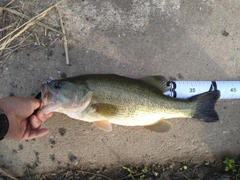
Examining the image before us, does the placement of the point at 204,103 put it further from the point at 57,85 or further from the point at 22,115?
the point at 22,115

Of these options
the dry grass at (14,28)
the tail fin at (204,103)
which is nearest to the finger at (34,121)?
the dry grass at (14,28)

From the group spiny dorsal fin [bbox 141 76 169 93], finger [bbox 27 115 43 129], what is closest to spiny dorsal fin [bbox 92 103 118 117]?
spiny dorsal fin [bbox 141 76 169 93]

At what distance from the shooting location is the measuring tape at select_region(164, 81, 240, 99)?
332 centimetres

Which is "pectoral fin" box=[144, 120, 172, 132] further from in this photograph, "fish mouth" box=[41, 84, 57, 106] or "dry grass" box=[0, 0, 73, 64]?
"dry grass" box=[0, 0, 73, 64]

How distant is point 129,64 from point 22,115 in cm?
143

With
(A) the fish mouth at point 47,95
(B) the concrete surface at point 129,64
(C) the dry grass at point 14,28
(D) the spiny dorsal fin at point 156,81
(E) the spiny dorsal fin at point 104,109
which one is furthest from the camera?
(B) the concrete surface at point 129,64

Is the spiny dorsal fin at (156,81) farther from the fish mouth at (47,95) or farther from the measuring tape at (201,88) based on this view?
the fish mouth at (47,95)

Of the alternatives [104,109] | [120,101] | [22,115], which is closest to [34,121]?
[22,115]

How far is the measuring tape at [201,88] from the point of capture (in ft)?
10.9

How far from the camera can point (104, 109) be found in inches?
112

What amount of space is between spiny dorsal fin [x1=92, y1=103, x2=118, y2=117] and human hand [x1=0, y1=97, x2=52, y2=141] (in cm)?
58

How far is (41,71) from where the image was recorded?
10.9 feet

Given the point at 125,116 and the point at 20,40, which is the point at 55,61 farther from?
the point at 125,116

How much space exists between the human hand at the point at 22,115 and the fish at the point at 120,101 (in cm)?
13
